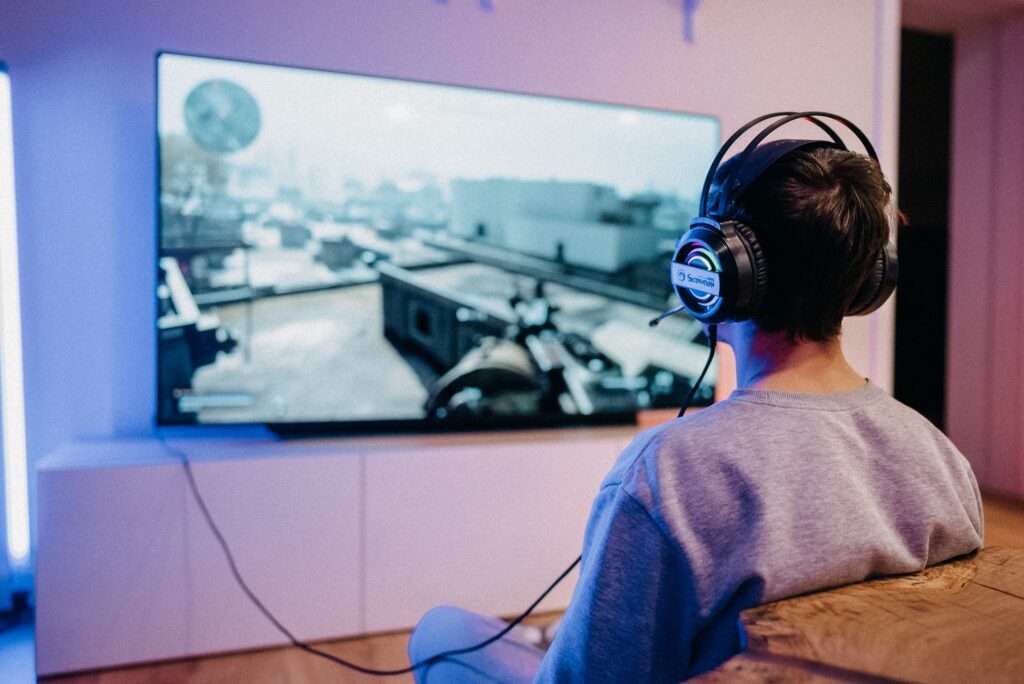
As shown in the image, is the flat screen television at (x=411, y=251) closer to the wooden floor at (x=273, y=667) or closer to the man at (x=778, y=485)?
the wooden floor at (x=273, y=667)

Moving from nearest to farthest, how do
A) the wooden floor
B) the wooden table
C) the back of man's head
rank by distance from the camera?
the wooden table
the back of man's head
the wooden floor

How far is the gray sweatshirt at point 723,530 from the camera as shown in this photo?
0.74m

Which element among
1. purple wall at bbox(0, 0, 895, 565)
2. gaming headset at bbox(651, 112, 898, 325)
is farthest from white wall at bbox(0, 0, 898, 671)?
gaming headset at bbox(651, 112, 898, 325)

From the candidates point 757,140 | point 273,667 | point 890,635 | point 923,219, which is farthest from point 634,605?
point 923,219

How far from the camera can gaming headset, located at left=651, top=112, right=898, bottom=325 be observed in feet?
2.92

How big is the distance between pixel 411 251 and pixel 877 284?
1.79 m

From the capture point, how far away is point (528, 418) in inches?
107

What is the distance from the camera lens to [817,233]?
2.80ft

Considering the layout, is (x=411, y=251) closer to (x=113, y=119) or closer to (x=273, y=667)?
(x=113, y=119)

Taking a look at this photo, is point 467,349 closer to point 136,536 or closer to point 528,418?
point 528,418

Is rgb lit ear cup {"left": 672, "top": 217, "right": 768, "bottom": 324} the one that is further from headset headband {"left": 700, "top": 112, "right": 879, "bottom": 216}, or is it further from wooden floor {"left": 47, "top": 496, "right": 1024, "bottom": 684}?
wooden floor {"left": 47, "top": 496, "right": 1024, "bottom": 684}

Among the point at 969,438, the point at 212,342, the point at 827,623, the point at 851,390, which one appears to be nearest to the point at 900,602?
the point at 827,623

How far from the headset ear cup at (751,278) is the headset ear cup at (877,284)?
121 mm

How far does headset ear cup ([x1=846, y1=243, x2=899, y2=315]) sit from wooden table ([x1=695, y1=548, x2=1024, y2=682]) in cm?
35
